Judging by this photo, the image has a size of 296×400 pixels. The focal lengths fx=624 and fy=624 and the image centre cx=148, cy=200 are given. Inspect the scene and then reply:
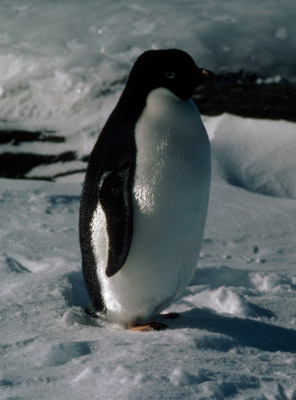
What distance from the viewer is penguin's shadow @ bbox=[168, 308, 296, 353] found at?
1.71 m

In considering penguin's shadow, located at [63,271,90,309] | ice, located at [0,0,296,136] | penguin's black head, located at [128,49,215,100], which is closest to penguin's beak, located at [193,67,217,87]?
penguin's black head, located at [128,49,215,100]

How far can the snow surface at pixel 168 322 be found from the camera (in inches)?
51.4

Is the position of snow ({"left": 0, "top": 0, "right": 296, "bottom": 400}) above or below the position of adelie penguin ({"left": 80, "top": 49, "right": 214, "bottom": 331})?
below

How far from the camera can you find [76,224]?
9.48 ft

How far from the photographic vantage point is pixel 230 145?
406 cm

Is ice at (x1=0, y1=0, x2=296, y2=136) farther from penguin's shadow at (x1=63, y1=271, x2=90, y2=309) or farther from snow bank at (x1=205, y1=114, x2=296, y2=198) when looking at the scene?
penguin's shadow at (x1=63, y1=271, x2=90, y2=309)

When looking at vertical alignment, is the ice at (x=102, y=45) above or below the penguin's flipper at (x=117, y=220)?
below

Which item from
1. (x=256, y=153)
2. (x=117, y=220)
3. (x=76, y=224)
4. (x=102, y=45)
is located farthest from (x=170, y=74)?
(x=102, y=45)

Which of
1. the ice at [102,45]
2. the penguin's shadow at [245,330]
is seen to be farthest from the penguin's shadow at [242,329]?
the ice at [102,45]

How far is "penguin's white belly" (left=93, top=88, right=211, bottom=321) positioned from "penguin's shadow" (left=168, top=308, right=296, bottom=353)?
12cm

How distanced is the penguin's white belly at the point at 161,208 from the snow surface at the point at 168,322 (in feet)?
0.39

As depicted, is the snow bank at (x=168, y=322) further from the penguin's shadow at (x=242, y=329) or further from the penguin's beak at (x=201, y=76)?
the penguin's beak at (x=201, y=76)

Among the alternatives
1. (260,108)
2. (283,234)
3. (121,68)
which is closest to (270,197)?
(283,234)

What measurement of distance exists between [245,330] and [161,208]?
1.40 feet
